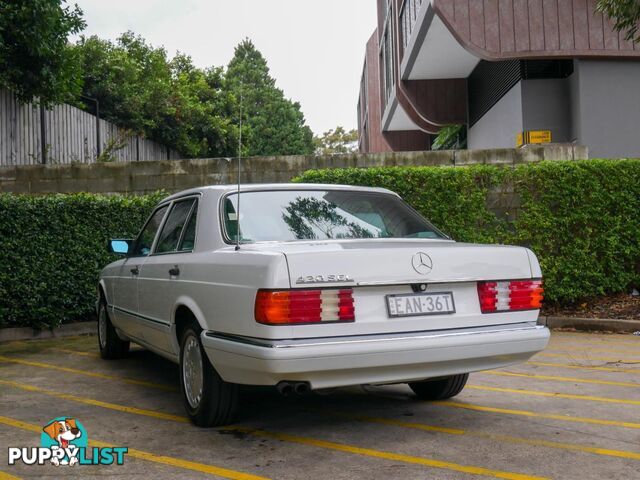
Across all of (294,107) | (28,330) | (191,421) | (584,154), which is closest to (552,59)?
(584,154)

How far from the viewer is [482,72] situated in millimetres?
17922

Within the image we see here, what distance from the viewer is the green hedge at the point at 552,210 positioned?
9617mm

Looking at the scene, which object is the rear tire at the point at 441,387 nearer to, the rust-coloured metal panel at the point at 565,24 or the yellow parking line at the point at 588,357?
the yellow parking line at the point at 588,357

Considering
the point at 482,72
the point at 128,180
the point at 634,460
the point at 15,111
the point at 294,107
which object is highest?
the point at 294,107

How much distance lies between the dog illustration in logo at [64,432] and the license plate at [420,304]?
1.99m

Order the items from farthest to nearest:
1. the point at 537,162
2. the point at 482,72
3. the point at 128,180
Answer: the point at 482,72, the point at 128,180, the point at 537,162

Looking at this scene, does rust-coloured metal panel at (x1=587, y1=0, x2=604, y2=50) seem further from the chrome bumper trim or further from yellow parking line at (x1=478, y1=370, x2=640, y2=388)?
the chrome bumper trim

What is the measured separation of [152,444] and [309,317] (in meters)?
1.30

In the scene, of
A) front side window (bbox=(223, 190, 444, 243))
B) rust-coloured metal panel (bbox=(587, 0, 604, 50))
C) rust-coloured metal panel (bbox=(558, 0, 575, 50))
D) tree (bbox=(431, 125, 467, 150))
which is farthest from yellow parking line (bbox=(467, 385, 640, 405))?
tree (bbox=(431, 125, 467, 150))

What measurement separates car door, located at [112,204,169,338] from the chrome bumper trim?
189 cm

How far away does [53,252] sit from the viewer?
923 cm

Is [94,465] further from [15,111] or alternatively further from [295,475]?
[15,111]

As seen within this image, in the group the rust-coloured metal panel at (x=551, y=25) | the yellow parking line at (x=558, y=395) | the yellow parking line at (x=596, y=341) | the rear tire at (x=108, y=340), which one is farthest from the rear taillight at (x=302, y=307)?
the rust-coloured metal panel at (x=551, y=25)

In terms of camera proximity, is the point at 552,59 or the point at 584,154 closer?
the point at 584,154
